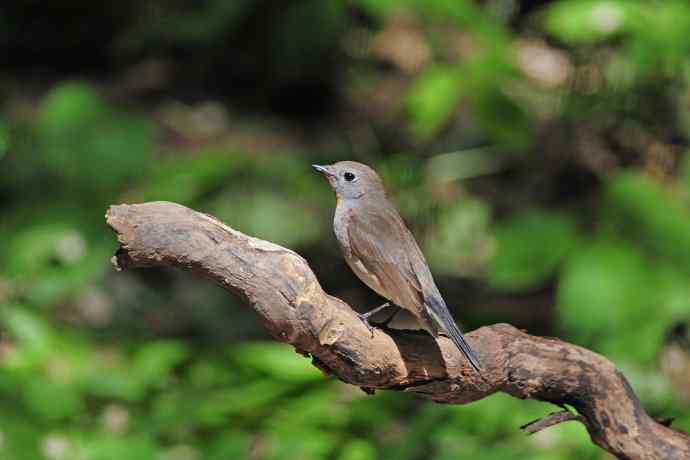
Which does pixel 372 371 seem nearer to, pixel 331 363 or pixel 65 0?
pixel 331 363

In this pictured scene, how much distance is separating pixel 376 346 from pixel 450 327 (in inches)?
11.2

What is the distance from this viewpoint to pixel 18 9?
843 centimetres

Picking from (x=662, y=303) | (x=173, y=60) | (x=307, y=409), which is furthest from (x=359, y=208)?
(x=173, y=60)

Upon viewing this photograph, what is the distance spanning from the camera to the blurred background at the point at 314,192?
4.80 metres

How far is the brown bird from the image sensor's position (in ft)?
11.3

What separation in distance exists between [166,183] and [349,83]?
286 centimetres

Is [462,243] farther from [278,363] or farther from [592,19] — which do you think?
[278,363]

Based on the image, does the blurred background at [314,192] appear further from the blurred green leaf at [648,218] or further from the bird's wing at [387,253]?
the bird's wing at [387,253]

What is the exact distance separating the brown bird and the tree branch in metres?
0.11

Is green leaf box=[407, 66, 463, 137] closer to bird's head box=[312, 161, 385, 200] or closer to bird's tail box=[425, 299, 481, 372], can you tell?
bird's head box=[312, 161, 385, 200]

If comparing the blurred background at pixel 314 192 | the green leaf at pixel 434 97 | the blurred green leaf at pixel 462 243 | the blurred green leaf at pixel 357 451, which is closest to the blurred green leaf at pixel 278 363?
the blurred background at pixel 314 192

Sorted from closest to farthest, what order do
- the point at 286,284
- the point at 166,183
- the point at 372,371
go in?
the point at 286,284 → the point at 372,371 → the point at 166,183

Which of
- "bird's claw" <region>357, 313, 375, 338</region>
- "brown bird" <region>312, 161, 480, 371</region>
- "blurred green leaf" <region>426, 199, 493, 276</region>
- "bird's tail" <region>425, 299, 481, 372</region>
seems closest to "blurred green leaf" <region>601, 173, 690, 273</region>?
"brown bird" <region>312, 161, 480, 371</region>

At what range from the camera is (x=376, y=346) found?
3.20 m
